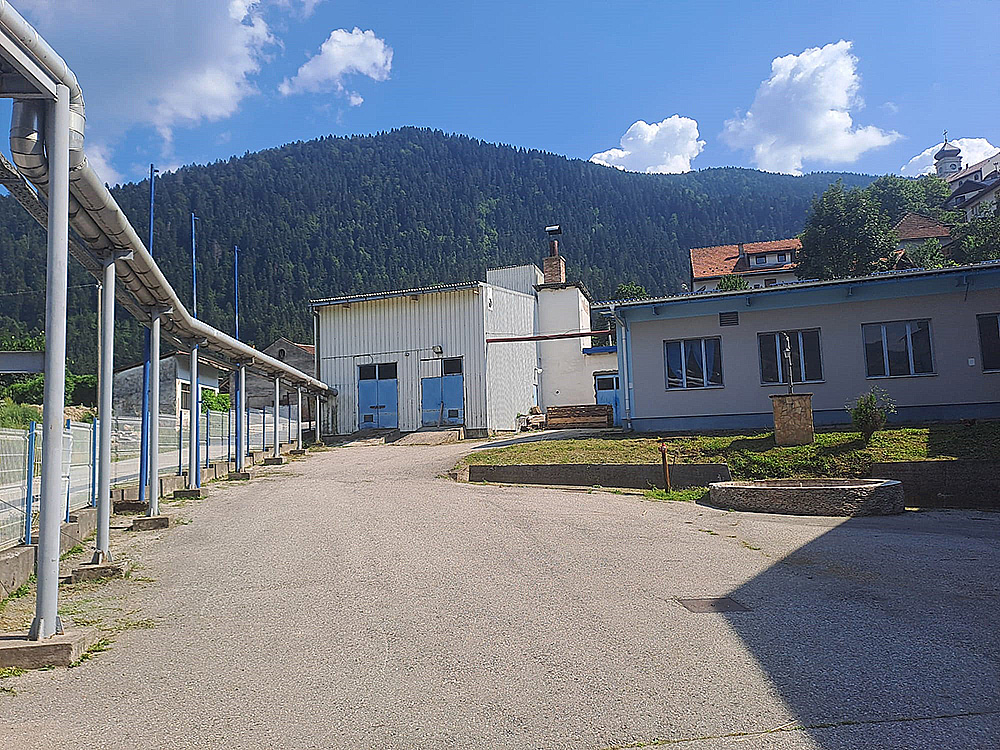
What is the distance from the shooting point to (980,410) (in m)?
18.3

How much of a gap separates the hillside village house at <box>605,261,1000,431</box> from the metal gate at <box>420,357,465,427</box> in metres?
10.7

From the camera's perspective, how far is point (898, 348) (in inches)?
744

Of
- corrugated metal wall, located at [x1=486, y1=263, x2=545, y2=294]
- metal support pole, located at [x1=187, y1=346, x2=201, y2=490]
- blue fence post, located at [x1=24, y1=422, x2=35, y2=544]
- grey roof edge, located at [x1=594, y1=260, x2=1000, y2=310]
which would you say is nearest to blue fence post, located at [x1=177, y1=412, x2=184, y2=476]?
metal support pole, located at [x1=187, y1=346, x2=201, y2=490]

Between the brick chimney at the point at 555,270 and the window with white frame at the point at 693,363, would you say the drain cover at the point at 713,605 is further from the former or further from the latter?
the brick chimney at the point at 555,270

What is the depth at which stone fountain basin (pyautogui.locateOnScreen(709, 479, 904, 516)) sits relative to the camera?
12078 mm

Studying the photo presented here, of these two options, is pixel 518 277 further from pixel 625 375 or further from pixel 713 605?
pixel 713 605

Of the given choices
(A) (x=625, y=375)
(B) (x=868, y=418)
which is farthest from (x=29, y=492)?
(A) (x=625, y=375)

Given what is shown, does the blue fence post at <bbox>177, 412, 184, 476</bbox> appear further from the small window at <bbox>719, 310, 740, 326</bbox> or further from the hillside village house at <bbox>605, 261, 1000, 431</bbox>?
the small window at <bbox>719, 310, 740, 326</bbox>

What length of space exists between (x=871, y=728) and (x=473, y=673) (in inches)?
84.2

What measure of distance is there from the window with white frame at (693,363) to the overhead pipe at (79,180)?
511 inches

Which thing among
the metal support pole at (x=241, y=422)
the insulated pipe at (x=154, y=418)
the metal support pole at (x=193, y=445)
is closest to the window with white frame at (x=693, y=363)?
the metal support pole at (x=241, y=422)

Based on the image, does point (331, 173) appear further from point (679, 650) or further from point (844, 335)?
point (679, 650)

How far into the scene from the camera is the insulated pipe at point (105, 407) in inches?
310

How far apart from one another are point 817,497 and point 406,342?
21.6m
